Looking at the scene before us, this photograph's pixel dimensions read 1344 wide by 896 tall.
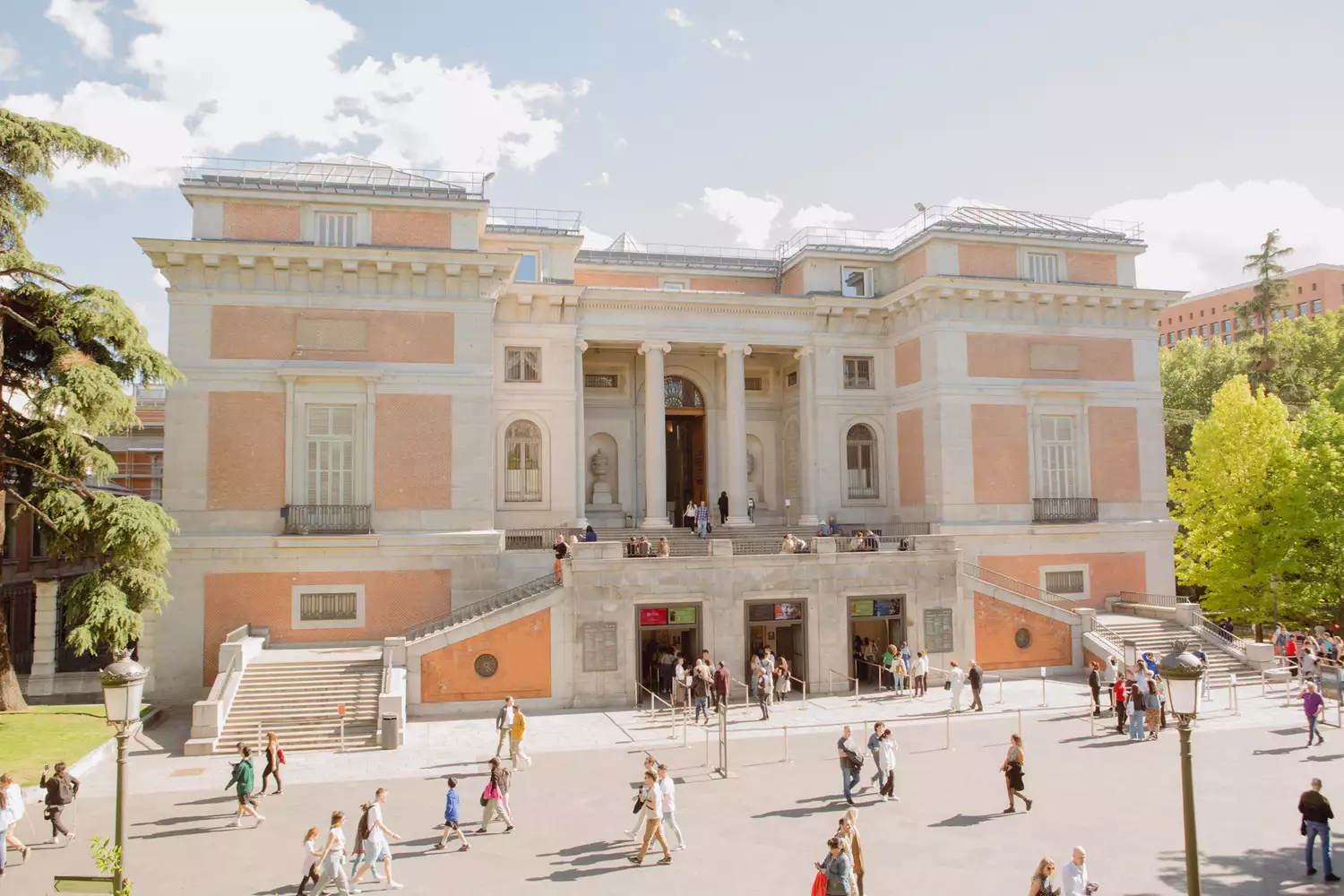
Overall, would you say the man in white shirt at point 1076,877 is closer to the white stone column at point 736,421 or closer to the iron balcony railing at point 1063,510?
the white stone column at point 736,421

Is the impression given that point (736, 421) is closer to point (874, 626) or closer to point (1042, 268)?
point (874, 626)

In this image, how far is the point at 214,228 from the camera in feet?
95.8

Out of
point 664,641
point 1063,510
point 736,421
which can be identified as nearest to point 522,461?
point 736,421

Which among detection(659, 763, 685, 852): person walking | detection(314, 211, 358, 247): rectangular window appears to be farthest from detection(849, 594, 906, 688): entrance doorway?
detection(314, 211, 358, 247): rectangular window

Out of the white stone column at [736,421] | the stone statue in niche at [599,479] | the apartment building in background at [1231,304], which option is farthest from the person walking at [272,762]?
the apartment building in background at [1231,304]

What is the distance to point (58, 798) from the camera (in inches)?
620

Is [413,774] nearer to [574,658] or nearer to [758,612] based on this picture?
[574,658]

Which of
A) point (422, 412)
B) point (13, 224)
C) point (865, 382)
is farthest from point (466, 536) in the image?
point (865, 382)

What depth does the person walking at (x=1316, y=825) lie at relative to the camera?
1327 cm

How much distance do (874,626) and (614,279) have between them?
16.6m

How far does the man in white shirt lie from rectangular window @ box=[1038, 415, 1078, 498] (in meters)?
25.8

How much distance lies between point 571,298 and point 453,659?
13616 mm

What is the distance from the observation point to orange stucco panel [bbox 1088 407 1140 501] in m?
35.8

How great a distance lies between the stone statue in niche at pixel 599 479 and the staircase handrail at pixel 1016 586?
1366cm
